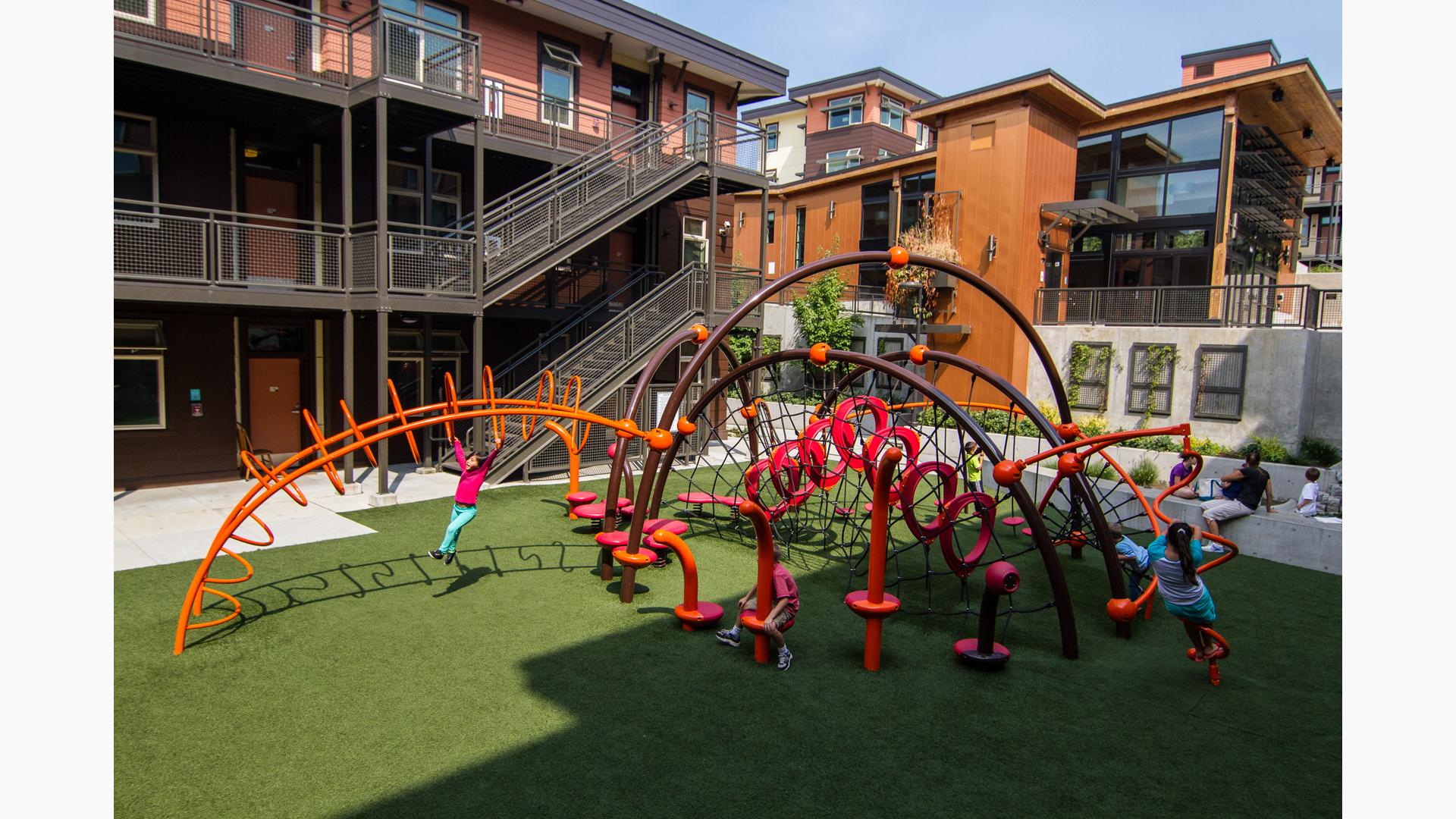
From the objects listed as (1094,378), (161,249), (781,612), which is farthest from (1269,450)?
(161,249)

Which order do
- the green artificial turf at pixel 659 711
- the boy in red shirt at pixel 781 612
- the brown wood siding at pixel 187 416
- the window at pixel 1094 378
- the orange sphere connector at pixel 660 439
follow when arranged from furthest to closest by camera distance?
1. the window at pixel 1094 378
2. the brown wood siding at pixel 187 416
3. the orange sphere connector at pixel 660 439
4. the boy in red shirt at pixel 781 612
5. the green artificial turf at pixel 659 711

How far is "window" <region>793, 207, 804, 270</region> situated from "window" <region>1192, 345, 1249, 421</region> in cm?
1802

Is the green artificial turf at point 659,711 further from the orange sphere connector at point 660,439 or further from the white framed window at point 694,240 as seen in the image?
the white framed window at point 694,240

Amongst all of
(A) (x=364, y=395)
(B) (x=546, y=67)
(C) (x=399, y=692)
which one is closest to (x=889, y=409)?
(C) (x=399, y=692)

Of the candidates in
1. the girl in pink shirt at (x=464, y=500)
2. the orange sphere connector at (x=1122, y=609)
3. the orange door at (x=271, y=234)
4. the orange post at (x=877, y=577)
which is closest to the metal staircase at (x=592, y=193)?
the orange door at (x=271, y=234)

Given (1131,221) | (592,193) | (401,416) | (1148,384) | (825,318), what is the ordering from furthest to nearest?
(825,318) → (1131,221) → (1148,384) → (592,193) → (401,416)

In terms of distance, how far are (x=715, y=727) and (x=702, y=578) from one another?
4.22 m

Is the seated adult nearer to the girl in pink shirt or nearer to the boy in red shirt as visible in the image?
the boy in red shirt

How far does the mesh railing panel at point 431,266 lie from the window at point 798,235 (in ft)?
64.1

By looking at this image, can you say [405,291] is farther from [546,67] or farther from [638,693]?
[638,693]

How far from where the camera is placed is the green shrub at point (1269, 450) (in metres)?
16.8

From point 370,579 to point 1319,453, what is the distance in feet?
58.1

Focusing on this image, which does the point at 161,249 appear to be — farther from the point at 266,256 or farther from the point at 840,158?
the point at 840,158

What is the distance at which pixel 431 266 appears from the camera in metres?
16.2
